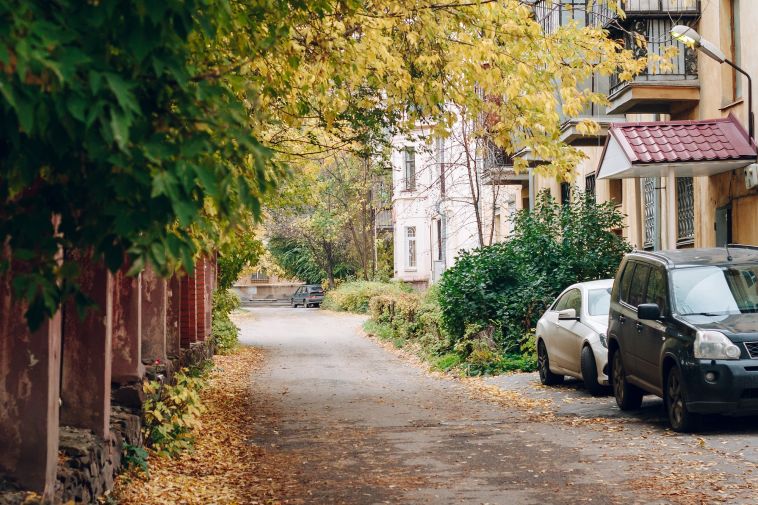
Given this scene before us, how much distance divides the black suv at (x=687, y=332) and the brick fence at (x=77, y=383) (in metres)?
5.66

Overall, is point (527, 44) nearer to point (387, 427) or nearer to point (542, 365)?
point (387, 427)

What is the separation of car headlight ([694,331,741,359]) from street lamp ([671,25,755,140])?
5551 millimetres

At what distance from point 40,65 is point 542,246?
19.1 metres

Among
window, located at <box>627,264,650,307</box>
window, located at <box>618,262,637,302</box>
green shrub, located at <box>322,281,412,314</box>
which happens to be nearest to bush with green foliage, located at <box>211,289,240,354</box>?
window, located at <box>618,262,637,302</box>

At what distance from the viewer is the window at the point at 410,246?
60438 mm

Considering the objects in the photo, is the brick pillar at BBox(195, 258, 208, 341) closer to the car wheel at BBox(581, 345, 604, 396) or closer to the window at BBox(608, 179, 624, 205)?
the car wheel at BBox(581, 345, 604, 396)

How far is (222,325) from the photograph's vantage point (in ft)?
95.5

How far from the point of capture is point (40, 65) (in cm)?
367

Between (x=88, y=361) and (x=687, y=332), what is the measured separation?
6.18 m

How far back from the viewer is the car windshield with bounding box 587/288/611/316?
1631 centimetres

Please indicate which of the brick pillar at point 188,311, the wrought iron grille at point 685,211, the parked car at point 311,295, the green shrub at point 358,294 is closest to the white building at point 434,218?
the green shrub at point 358,294

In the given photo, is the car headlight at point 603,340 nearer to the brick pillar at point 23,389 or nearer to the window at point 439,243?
the brick pillar at point 23,389

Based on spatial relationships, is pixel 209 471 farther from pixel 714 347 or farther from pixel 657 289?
pixel 657 289

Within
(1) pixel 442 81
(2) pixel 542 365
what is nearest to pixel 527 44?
(1) pixel 442 81
